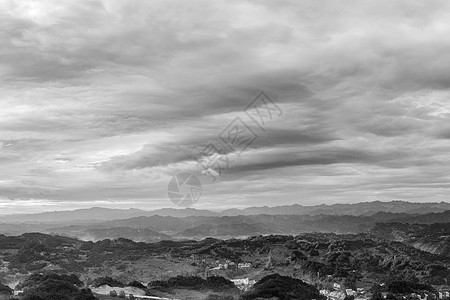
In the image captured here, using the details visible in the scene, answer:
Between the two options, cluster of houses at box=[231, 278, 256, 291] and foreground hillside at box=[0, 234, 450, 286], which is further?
foreground hillside at box=[0, 234, 450, 286]

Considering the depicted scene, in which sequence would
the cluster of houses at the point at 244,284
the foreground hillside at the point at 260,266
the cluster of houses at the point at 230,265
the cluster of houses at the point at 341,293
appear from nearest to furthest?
the cluster of houses at the point at 341,293, the cluster of houses at the point at 244,284, the foreground hillside at the point at 260,266, the cluster of houses at the point at 230,265

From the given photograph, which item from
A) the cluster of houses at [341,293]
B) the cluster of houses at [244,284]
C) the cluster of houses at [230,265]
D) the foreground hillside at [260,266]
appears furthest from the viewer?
the cluster of houses at [230,265]

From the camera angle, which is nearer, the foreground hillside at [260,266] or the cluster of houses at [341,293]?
the cluster of houses at [341,293]

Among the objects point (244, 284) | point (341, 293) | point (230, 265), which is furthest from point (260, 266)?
point (341, 293)

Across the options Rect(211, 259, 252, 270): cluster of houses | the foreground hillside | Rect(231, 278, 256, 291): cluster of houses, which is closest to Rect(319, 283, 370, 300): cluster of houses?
the foreground hillside

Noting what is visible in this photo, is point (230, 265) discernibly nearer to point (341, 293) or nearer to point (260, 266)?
point (260, 266)

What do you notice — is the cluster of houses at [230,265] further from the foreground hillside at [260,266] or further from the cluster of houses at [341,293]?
the cluster of houses at [341,293]

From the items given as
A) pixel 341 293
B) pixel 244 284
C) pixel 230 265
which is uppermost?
pixel 230 265

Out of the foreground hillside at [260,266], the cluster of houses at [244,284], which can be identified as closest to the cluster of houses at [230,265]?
the foreground hillside at [260,266]

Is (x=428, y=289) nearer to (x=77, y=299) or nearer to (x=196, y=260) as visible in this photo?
(x=77, y=299)

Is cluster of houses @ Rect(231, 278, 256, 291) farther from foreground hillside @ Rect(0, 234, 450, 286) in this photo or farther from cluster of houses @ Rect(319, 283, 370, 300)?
cluster of houses @ Rect(319, 283, 370, 300)

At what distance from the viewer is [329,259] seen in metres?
174

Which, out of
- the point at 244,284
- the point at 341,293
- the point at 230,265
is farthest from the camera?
the point at 230,265

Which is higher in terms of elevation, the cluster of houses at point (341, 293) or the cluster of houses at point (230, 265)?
the cluster of houses at point (230, 265)
